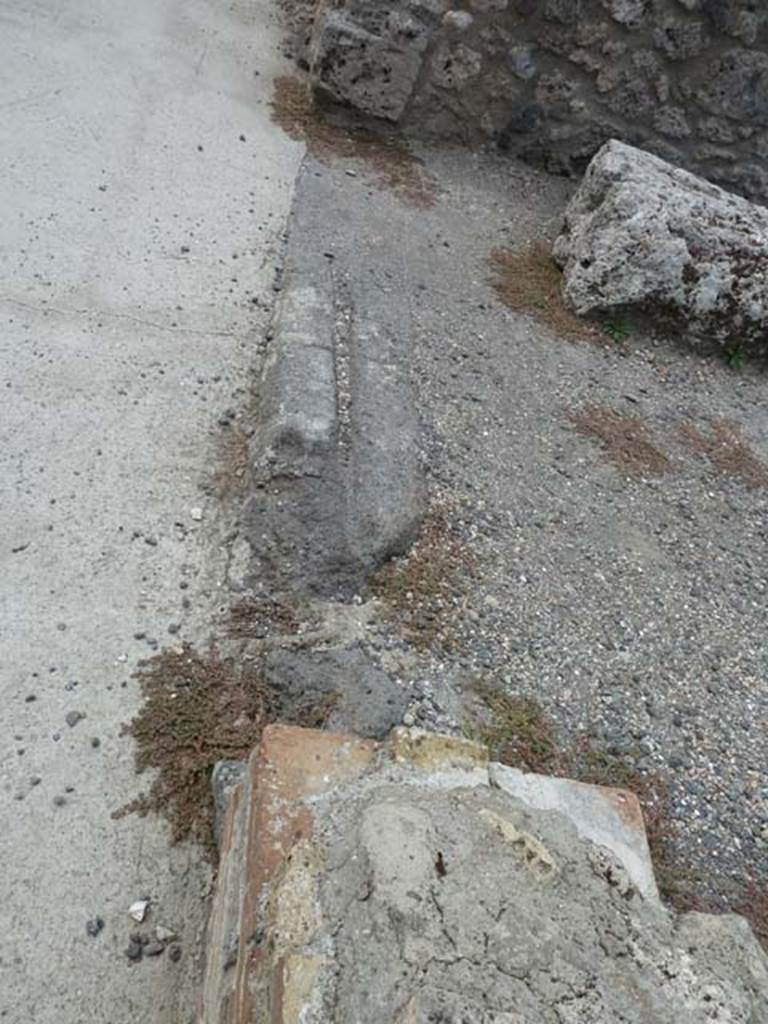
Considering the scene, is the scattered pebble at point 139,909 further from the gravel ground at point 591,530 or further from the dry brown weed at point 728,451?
the dry brown weed at point 728,451

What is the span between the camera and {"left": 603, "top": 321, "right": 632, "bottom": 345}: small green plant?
419cm

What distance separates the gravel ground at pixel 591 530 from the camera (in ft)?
8.23

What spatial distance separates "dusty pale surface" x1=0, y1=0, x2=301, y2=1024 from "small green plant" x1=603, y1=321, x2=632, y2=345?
4.96ft

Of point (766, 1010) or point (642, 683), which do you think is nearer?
point (766, 1010)

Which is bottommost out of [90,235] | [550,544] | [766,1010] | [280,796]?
[90,235]

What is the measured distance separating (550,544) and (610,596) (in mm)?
250

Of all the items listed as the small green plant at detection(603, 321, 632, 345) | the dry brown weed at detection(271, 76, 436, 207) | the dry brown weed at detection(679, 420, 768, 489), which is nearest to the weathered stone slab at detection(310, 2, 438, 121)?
the dry brown weed at detection(271, 76, 436, 207)

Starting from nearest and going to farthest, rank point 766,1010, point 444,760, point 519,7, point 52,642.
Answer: point 766,1010
point 444,760
point 52,642
point 519,7

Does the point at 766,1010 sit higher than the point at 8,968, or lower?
higher

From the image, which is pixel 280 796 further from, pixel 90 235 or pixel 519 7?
pixel 519 7

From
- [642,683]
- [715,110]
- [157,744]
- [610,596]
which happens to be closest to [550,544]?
[610,596]

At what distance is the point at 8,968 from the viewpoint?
183 centimetres

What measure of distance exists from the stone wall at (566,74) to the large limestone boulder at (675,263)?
1206 mm

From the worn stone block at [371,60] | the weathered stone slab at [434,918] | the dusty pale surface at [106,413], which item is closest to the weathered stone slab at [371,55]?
the worn stone block at [371,60]
